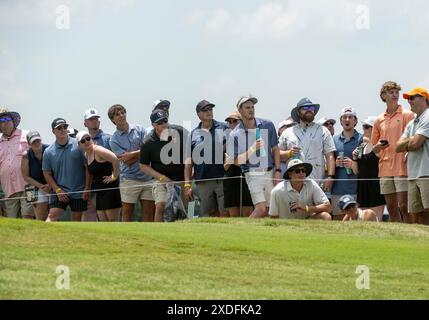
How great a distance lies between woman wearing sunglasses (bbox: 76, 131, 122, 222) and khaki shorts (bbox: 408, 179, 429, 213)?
16.3 ft

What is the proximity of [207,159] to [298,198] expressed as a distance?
1903 mm

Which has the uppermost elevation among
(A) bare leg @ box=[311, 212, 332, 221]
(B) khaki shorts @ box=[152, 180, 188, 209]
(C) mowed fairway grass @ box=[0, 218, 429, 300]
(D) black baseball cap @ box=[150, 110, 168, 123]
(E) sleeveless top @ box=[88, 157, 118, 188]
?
(D) black baseball cap @ box=[150, 110, 168, 123]

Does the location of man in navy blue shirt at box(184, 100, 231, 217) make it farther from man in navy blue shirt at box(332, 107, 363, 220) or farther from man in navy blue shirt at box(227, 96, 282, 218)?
man in navy blue shirt at box(332, 107, 363, 220)

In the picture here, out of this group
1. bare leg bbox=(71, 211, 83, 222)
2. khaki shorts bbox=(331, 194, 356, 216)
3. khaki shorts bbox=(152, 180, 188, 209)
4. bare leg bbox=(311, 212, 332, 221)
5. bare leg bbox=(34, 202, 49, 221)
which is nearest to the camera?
bare leg bbox=(311, 212, 332, 221)

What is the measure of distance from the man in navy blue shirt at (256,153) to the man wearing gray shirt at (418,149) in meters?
2.05

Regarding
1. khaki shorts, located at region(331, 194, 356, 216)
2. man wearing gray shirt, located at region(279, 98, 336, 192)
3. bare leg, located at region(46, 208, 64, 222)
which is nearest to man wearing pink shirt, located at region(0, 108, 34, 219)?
bare leg, located at region(46, 208, 64, 222)

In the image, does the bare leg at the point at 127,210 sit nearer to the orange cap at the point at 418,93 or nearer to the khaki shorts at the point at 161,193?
the khaki shorts at the point at 161,193

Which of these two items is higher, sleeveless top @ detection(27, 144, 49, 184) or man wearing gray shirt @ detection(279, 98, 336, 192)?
man wearing gray shirt @ detection(279, 98, 336, 192)

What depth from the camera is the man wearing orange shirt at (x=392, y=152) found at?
1770 centimetres

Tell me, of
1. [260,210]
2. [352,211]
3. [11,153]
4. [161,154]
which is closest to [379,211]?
[352,211]

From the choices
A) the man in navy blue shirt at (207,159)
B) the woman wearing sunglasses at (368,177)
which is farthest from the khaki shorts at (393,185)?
the man in navy blue shirt at (207,159)

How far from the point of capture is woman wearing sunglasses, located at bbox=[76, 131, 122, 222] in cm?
1903

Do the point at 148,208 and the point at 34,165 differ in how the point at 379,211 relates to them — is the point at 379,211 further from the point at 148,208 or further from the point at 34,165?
the point at 34,165
